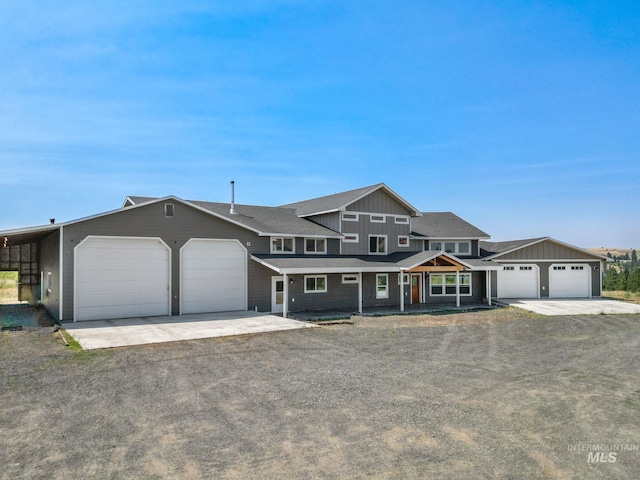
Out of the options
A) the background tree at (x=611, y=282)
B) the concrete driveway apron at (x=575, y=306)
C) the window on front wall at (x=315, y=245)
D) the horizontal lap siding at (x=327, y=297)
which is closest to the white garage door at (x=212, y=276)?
the horizontal lap siding at (x=327, y=297)

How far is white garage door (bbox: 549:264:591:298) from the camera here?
28688 mm

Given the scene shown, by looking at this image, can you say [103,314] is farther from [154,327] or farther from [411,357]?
[411,357]

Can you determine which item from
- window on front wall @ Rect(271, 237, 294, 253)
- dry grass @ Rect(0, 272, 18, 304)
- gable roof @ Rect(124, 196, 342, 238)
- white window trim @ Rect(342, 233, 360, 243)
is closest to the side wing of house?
white window trim @ Rect(342, 233, 360, 243)

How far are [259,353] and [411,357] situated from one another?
14.0 ft

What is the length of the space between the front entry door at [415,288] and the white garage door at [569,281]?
31.7ft

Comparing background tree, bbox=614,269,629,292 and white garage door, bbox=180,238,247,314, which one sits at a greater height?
white garage door, bbox=180,238,247,314

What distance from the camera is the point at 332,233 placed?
2414 cm

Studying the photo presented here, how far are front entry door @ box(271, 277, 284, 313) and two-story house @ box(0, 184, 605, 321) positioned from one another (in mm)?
52

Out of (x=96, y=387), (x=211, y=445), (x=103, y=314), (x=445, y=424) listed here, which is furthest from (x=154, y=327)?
(x=445, y=424)

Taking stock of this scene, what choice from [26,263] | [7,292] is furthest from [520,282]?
[7,292]

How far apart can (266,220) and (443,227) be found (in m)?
12.6

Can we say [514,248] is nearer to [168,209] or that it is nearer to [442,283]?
[442,283]

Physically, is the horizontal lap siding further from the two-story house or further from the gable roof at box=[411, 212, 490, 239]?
the gable roof at box=[411, 212, 490, 239]

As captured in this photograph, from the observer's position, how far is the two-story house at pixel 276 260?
1767 centimetres
